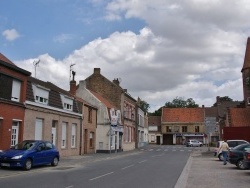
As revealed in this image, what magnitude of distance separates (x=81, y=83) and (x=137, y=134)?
69.1ft

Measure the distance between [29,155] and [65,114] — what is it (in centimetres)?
1259

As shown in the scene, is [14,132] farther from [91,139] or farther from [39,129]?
[91,139]

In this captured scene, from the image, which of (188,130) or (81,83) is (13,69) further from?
(188,130)

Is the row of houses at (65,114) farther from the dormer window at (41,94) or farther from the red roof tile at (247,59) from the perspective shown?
the red roof tile at (247,59)

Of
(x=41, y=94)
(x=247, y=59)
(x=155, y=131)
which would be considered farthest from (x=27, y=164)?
(x=155, y=131)

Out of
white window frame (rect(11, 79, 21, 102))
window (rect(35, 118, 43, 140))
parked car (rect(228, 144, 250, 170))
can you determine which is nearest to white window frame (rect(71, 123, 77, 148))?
window (rect(35, 118, 43, 140))

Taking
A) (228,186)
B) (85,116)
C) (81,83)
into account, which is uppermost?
(81,83)

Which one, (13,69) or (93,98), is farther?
(93,98)

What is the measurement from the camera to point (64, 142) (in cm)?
3275

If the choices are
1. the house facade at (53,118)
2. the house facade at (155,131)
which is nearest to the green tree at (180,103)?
the house facade at (155,131)

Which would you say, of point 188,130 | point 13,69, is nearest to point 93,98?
point 13,69

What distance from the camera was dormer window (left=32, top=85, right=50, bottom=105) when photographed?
89.8ft

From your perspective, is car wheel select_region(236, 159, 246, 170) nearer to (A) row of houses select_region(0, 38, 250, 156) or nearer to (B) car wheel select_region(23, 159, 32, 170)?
(B) car wheel select_region(23, 159, 32, 170)

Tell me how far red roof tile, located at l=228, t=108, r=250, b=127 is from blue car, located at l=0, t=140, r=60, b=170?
34.7 m
